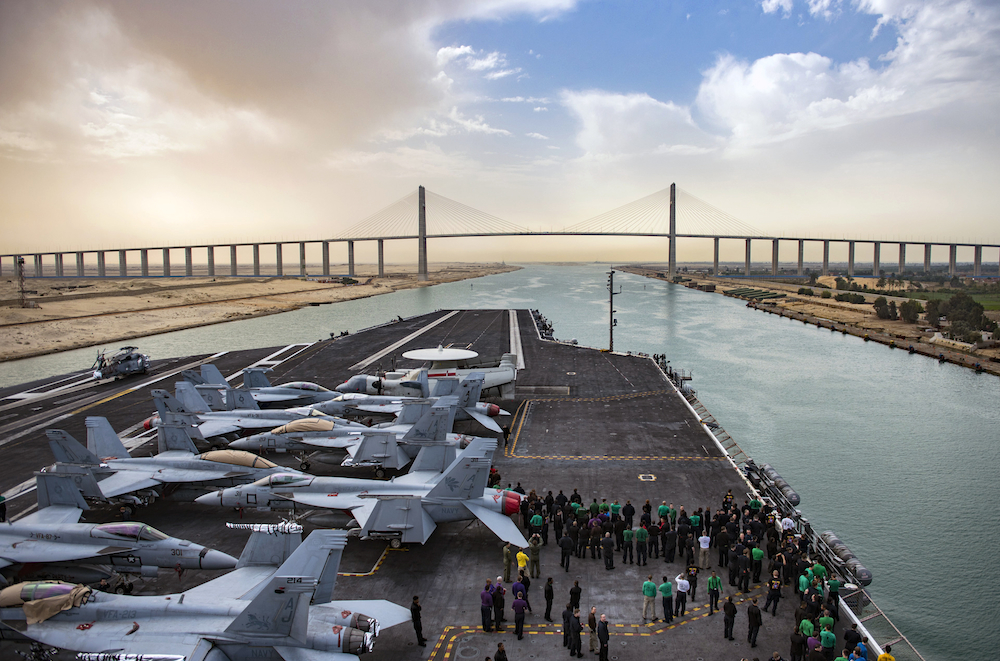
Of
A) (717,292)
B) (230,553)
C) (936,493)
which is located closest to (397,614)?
(230,553)

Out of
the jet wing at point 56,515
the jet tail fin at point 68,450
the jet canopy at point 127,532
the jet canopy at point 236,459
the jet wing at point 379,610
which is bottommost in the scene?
the jet wing at point 379,610

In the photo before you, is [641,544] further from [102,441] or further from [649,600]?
[102,441]

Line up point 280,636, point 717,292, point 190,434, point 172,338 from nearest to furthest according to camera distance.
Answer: point 280,636 → point 190,434 → point 172,338 → point 717,292

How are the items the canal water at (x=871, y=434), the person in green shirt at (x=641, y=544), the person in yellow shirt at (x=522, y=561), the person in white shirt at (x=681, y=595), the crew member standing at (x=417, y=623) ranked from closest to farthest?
1. the crew member standing at (x=417, y=623)
2. the person in white shirt at (x=681, y=595)
3. the person in yellow shirt at (x=522, y=561)
4. the person in green shirt at (x=641, y=544)
5. the canal water at (x=871, y=434)

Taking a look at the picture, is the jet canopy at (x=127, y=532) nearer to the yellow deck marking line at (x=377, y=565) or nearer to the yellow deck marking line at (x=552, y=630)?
the yellow deck marking line at (x=377, y=565)

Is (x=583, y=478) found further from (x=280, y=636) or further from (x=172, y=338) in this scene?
(x=172, y=338)

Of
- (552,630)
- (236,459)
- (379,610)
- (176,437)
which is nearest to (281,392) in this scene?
(176,437)

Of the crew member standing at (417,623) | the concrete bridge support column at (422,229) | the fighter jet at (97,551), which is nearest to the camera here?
the crew member standing at (417,623)

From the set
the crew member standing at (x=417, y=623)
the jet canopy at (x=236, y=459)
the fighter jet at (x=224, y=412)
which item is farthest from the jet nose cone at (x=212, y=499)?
the crew member standing at (x=417, y=623)
